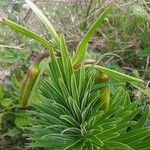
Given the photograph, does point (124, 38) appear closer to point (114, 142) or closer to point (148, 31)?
point (148, 31)

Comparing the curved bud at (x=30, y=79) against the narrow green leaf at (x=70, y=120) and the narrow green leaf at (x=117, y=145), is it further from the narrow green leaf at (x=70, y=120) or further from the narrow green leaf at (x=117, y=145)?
the narrow green leaf at (x=117, y=145)

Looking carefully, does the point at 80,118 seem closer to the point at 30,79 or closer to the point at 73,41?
the point at 30,79

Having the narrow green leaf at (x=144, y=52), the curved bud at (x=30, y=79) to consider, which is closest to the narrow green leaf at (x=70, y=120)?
the curved bud at (x=30, y=79)

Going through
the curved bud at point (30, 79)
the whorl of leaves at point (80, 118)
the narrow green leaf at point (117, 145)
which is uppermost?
the curved bud at point (30, 79)

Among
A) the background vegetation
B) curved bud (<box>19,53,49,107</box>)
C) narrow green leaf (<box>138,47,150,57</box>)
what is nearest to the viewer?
curved bud (<box>19,53,49,107</box>)

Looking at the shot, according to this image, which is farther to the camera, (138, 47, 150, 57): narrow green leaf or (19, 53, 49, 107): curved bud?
(138, 47, 150, 57): narrow green leaf

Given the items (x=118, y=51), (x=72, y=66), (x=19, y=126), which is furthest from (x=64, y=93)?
(x=118, y=51)

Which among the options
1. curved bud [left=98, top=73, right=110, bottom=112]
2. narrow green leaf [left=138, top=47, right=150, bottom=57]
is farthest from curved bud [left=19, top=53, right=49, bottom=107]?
narrow green leaf [left=138, top=47, right=150, bottom=57]

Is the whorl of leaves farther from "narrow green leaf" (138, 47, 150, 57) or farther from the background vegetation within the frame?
"narrow green leaf" (138, 47, 150, 57)

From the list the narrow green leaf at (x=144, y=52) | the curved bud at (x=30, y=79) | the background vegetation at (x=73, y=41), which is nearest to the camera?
the curved bud at (x=30, y=79)

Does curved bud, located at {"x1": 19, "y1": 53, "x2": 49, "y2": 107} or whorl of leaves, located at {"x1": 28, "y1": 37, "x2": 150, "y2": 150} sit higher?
curved bud, located at {"x1": 19, "y1": 53, "x2": 49, "y2": 107}

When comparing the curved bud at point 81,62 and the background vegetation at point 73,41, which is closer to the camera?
the curved bud at point 81,62
